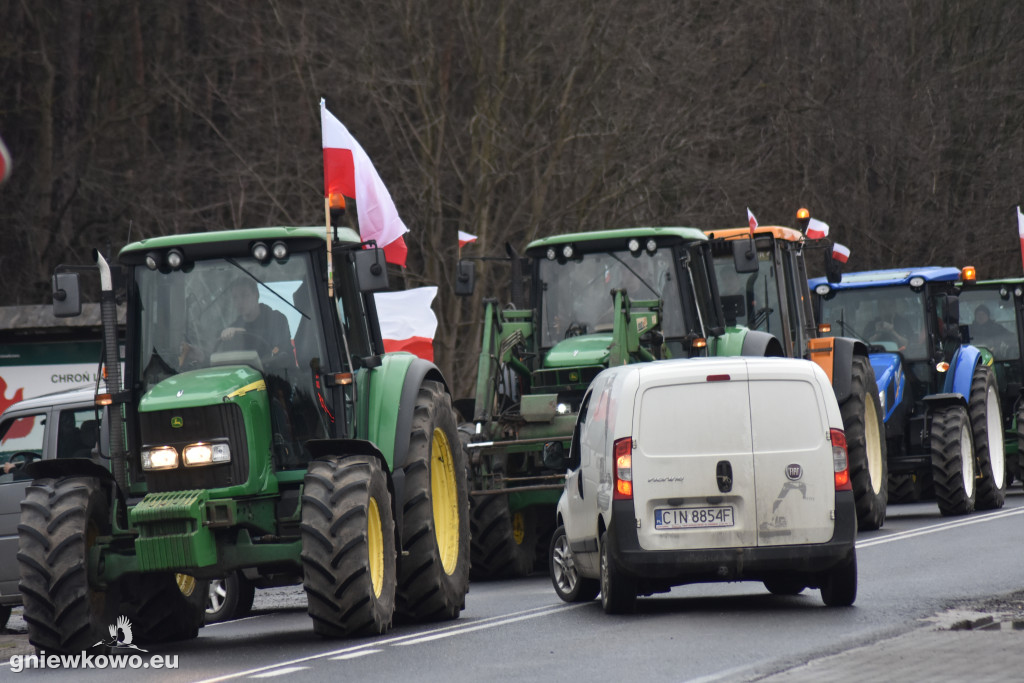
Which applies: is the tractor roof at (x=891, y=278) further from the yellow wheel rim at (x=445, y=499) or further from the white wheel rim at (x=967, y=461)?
the yellow wheel rim at (x=445, y=499)

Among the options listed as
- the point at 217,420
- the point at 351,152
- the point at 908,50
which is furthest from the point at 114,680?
the point at 908,50

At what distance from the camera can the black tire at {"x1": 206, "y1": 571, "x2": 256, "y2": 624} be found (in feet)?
48.1

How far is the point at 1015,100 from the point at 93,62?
19.9m

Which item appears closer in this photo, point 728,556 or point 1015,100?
point 728,556

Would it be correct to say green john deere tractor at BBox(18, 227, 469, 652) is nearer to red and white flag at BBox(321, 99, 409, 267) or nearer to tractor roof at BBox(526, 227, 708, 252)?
red and white flag at BBox(321, 99, 409, 267)

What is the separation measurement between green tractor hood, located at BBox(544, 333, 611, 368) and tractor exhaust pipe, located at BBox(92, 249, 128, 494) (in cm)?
542

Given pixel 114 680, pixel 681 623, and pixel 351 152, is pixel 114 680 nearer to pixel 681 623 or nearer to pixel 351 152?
pixel 681 623

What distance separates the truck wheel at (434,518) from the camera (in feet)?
38.3

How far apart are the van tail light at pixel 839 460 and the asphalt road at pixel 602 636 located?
836 millimetres

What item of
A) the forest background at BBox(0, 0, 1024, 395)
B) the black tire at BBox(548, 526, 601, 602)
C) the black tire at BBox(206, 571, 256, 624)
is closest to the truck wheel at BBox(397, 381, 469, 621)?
the black tire at BBox(548, 526, 601, 602)

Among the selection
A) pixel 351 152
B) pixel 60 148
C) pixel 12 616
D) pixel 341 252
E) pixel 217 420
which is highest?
pixel 60 148

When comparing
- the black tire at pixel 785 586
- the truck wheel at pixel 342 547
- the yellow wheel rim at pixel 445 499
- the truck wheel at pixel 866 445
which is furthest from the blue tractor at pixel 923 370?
the truck wheel at pixel 342 547

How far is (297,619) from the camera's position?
1391 centimetres

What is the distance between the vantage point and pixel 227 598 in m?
14.8
